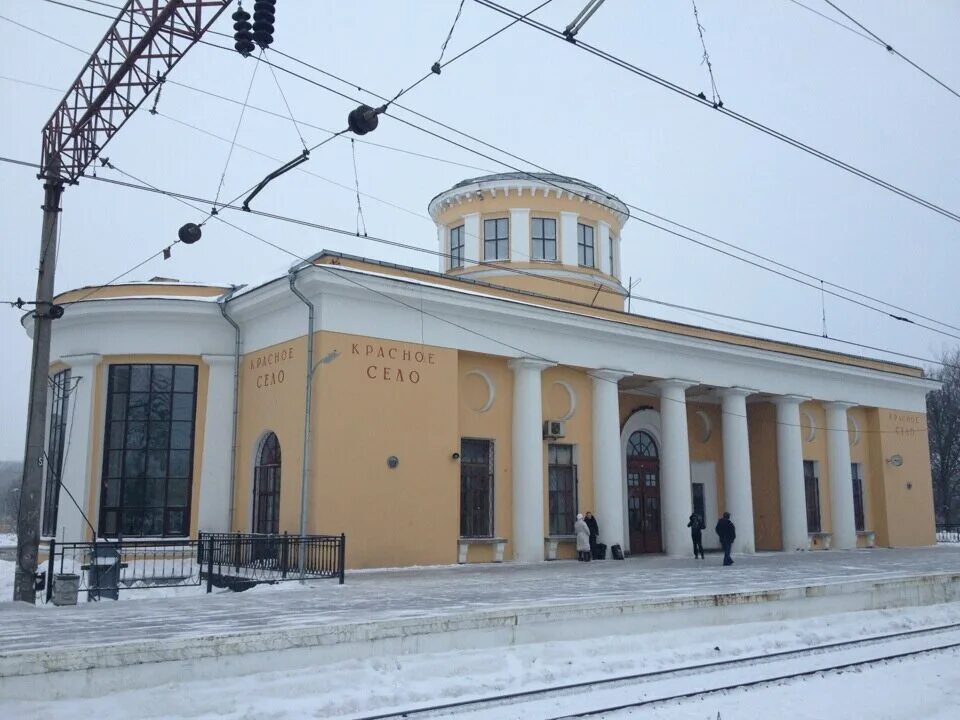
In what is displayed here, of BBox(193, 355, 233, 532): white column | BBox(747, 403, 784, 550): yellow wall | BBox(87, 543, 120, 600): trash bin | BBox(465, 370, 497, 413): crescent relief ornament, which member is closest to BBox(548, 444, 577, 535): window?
BBox(465, 370, 497, 413): crescent relief ornament

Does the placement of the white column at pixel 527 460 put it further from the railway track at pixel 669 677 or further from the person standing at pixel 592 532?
the railway track at pixel 669 677

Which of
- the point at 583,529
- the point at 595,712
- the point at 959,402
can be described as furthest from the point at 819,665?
the point at 959,402

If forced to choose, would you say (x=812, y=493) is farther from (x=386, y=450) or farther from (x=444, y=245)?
(x=386, y=450)

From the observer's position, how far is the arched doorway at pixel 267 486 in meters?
19.4

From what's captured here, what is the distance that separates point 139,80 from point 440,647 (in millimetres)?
8884

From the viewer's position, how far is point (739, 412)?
2628 cm

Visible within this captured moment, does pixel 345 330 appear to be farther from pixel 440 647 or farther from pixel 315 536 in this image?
pixel 440 647

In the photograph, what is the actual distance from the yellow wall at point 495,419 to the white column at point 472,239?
6.07m

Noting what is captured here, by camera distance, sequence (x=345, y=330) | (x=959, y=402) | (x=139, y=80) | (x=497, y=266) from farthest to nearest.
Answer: (x=959, y=402) < (x=497, y=266) < (x=345, y=330) < (x=139, y=80)

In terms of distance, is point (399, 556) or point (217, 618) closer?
point (217, 618)

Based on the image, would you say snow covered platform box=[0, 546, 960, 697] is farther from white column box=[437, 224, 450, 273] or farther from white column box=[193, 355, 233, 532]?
white column box=[437, 224, 450, 273]

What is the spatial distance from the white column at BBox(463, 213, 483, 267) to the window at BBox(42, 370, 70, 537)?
11.5 metres


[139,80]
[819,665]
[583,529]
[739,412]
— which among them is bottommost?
[819,665]

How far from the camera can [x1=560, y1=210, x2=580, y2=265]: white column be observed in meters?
26.3
